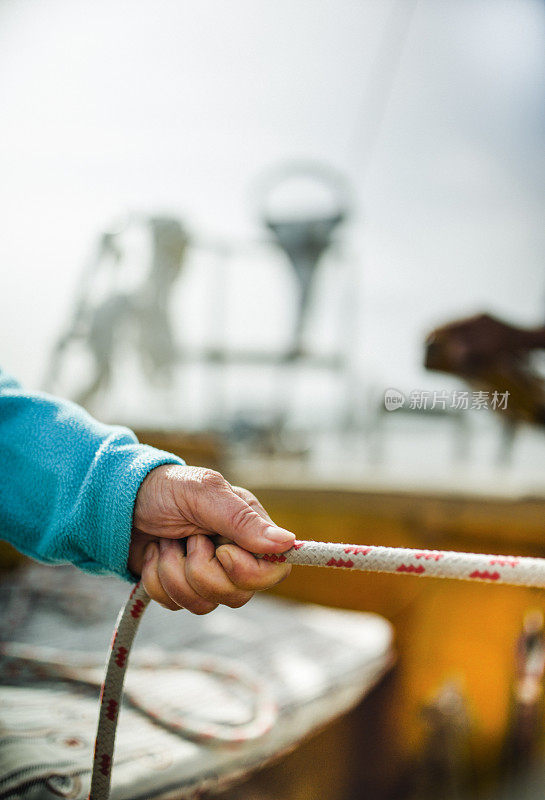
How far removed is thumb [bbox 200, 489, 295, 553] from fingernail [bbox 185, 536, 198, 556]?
0.06 feet

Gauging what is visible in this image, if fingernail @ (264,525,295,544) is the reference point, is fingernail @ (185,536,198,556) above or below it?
below

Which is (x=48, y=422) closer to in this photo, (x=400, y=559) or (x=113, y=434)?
(x=113, y=434)

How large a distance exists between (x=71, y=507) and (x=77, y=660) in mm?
521

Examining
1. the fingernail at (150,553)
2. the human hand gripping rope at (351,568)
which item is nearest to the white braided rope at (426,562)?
the human hand gripping rope at (351,568)

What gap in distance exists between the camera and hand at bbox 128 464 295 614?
38 cm

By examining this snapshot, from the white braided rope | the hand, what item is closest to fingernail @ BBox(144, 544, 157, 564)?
the hand

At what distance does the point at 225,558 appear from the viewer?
384mm

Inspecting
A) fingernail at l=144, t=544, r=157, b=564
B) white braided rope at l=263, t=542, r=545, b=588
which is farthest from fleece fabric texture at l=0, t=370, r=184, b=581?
white braided rope at l=263, t=542, r=545, b=588

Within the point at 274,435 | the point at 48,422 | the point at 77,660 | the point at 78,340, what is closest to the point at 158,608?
the point at 77,660

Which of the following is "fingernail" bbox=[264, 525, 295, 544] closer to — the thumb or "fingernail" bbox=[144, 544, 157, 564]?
the thumb

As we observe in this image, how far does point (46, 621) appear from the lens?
1049 mm

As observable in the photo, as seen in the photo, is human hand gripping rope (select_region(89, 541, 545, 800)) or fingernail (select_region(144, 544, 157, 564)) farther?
fingernail (select_region(144, 544, 157, 564))

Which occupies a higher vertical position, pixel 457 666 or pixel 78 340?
pixel 78 340

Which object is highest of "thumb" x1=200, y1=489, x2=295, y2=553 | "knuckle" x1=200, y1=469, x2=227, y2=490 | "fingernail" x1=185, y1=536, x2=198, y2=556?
"knuckle" x1=200, y1=469, x2=227, y2=490
